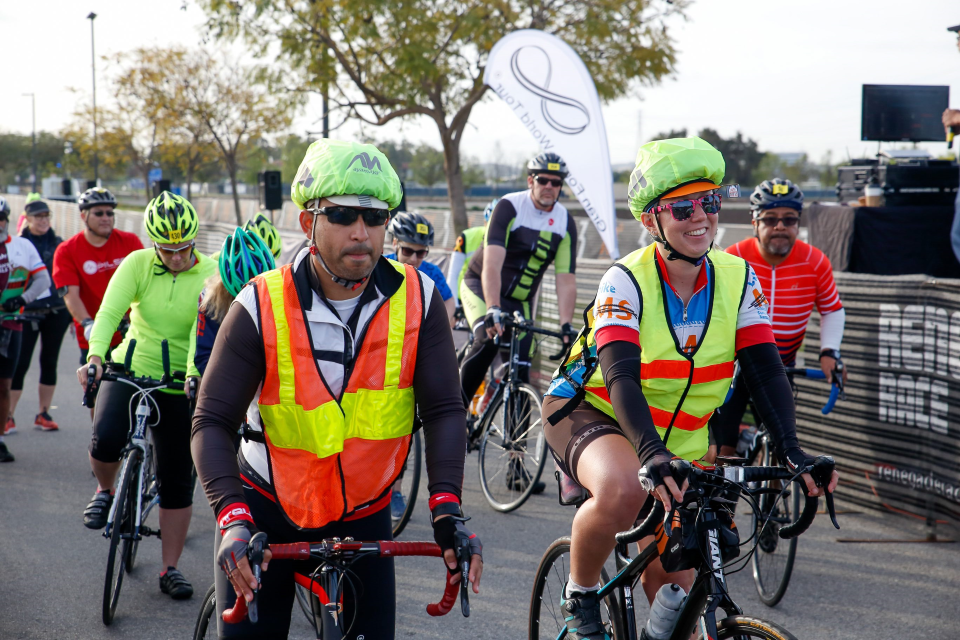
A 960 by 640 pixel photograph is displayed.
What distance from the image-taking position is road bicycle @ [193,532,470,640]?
2232 millimetres

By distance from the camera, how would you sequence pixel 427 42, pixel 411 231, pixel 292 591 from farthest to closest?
1. pixel 427 42
2. pixel 411 231
3. pixel 292 591

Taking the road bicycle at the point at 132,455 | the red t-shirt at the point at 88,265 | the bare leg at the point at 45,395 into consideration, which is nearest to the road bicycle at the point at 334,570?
the road bicycle at the point at 132,455

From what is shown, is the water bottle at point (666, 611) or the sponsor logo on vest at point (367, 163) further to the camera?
the water bottle at point (666, 611)

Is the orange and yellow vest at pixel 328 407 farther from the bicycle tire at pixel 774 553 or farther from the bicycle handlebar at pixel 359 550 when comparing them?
the bicycle tire at pixel 774 553

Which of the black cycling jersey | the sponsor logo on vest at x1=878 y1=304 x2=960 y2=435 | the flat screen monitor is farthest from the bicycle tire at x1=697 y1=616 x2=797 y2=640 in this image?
the flat screen monitor

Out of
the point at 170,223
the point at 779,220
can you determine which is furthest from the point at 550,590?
the point at 170,223

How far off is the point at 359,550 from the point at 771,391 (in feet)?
4.74

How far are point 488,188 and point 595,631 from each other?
72337mm

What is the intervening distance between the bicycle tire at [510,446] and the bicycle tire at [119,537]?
275cm

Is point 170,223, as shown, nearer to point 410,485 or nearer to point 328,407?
point 410,485

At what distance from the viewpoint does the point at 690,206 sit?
2969mm

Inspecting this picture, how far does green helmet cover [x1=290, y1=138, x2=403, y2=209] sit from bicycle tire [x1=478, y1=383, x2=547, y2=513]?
4.28 m

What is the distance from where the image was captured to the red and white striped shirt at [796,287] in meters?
5.55

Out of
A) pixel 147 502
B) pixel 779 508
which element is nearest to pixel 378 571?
pixel 147 502
